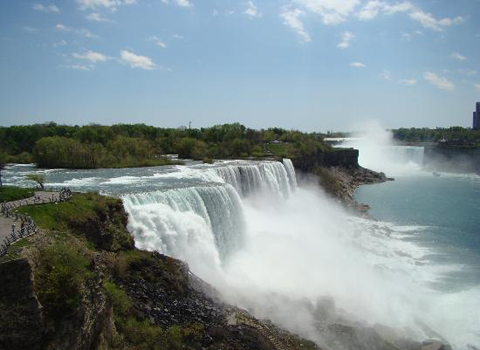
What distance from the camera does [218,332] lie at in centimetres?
1222

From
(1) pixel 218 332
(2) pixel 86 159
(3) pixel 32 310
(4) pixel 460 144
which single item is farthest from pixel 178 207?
(4) pixel 460 144

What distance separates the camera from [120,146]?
1711 inches

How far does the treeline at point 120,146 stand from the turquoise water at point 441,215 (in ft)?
37.1

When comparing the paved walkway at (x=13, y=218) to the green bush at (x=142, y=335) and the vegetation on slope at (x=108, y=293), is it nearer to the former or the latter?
the vegetation on slope at (x=108, y=293)

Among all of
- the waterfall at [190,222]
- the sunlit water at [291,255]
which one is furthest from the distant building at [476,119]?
the waterfall at [190,222]

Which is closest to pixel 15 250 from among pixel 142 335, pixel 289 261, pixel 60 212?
pixel 142 335

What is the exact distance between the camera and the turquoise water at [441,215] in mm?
22750

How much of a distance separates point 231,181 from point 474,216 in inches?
828

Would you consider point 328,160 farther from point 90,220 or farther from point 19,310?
point 19,310

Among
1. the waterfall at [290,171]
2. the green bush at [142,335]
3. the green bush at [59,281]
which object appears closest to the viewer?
the green bush at [59,281]

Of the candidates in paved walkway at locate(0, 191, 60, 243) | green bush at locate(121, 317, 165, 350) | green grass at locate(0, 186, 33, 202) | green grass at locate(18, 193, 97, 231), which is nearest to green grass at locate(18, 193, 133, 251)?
green grass at locate(18, 193, 97, 231)

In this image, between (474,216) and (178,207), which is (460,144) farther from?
(178,207)

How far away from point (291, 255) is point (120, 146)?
85.2 ft

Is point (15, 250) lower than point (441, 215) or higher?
higher
